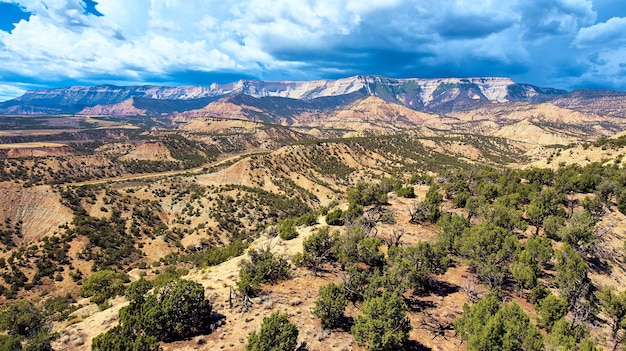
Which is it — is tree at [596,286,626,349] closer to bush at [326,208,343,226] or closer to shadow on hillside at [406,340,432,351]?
shadow on hillside at [406,340,432,351]

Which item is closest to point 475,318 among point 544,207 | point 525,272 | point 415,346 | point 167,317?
point 415,346

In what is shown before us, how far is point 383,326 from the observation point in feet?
71.7

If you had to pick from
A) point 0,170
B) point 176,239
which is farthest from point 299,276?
point 0,170

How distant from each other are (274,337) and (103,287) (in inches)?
1227

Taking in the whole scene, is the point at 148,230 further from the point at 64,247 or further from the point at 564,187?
the point at 564,187

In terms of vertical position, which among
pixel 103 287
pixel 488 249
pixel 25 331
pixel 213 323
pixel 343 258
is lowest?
pixel 103 287

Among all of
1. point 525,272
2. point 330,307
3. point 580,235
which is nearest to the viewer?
point 330,307

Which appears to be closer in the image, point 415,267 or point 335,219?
point 415,267

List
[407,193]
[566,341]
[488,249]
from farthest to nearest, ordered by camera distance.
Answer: [407,193]
[488,249]
[566,341]

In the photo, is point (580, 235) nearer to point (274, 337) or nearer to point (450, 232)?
point (450, 232)

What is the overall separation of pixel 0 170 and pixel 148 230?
85301 millimetres

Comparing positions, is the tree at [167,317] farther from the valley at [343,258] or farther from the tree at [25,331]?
the tree at [25,331]

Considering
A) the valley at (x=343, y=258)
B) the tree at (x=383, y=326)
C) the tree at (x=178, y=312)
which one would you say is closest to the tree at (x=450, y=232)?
the valley at (x=343, y=258)

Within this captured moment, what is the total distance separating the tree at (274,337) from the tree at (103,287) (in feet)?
80.8
